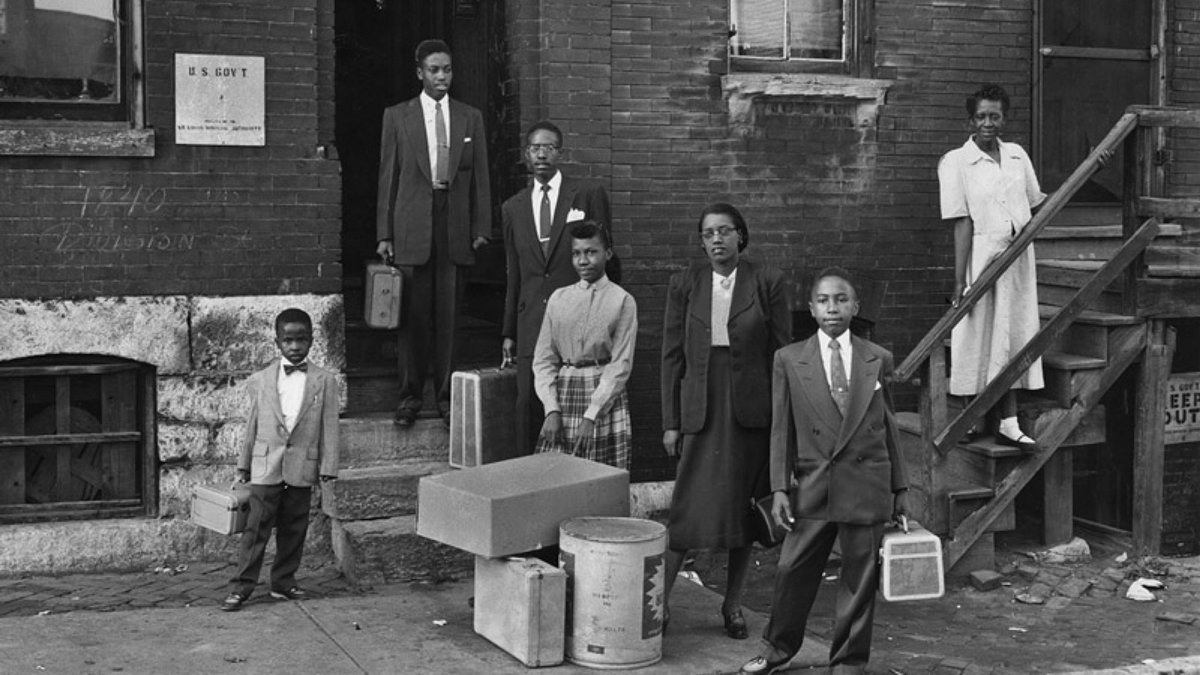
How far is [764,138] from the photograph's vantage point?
952 cm

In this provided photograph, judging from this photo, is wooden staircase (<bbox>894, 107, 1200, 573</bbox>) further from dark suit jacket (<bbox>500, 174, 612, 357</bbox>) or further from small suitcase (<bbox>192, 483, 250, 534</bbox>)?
small suitcase (<bbox>192, 483, 250, 534</bbox>)

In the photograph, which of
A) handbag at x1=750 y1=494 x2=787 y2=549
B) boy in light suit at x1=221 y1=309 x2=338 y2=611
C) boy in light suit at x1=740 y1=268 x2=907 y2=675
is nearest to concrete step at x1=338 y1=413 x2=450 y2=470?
boy in light suit at x1=221 y1=309 x2=338 y2=611

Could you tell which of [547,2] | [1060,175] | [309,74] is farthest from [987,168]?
[309,74]

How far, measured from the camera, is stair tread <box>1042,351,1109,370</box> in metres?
9.03

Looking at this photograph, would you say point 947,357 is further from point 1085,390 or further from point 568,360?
point 568,360

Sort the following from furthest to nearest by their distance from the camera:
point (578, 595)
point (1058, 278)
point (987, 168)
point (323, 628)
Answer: point (1058, 278), point (987, 168), point (323, 628), point (578, 595)

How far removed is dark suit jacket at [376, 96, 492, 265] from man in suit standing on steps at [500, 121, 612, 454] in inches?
12.4

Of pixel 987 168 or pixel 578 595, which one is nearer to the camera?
pixel 578 595

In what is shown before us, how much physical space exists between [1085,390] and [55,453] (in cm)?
609

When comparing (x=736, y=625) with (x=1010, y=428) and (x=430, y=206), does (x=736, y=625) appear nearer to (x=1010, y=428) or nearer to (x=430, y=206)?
(x=1010, y=428)

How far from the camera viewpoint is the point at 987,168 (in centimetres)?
878

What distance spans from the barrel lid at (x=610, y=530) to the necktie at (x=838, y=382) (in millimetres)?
985

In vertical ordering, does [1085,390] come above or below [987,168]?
below

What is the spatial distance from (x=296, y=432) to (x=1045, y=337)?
437 centimetres
